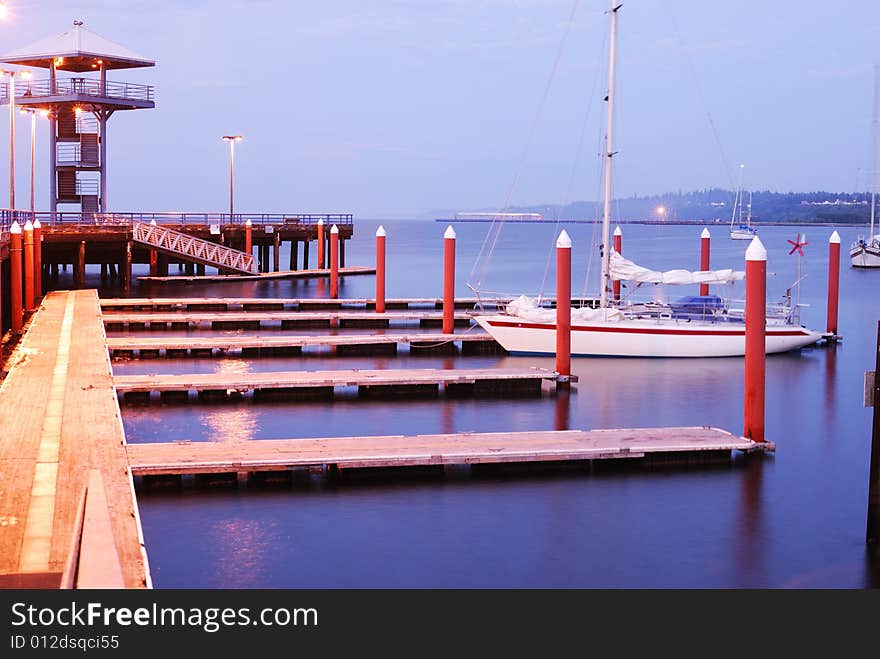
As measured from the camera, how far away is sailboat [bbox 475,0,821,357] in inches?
1070

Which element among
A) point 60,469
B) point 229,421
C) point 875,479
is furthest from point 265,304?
point 875,479

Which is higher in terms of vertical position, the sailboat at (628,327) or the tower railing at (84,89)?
the tower railing at (84,89)

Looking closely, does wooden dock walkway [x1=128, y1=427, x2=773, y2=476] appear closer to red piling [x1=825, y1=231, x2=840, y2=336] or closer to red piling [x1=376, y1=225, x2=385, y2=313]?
red piling [x1=825, y1=231, x2=840, y2=336]

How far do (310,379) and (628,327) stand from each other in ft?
30.0

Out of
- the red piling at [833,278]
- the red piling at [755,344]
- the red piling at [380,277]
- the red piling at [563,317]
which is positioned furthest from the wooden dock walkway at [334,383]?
the red piling at [380,277]

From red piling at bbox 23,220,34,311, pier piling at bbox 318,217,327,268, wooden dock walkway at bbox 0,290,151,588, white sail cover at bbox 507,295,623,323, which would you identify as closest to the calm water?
wooden dock walkway at bbox 0,290,151,588

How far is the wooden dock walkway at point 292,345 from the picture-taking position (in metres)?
25.9

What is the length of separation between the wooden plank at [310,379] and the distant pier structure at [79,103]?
111 ft

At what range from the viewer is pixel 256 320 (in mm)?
32688

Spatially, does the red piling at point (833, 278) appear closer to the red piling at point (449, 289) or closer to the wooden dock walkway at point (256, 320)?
the wooden dock walkway at point (256, 320)

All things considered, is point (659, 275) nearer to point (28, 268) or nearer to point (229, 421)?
point (229, 421)

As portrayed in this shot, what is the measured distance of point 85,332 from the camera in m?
25.0
